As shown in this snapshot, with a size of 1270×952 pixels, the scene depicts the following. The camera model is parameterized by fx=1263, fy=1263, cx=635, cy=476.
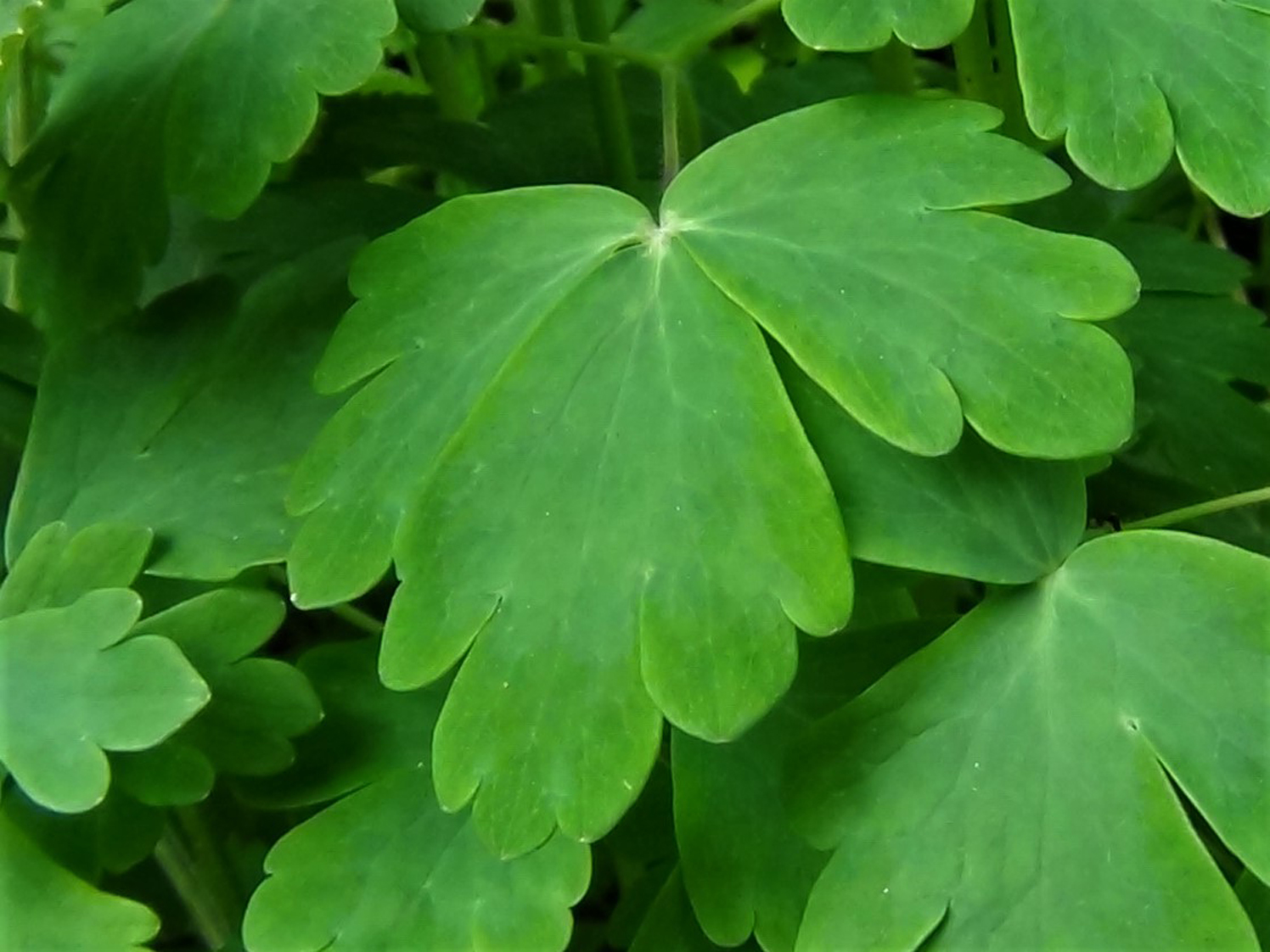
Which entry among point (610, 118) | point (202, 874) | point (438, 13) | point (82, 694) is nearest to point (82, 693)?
point (82, 694)

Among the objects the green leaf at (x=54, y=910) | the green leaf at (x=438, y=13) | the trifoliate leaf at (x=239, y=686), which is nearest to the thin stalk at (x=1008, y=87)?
the green leaf at (x=438, y=13)

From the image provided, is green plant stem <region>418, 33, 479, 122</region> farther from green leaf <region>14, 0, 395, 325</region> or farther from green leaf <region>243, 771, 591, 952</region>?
green leaf <region>243, 771, 591, 952</region>

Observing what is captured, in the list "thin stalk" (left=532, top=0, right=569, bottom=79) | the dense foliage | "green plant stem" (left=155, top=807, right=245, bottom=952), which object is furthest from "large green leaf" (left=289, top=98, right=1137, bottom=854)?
"thin stalk" (left=532, top=0, right=569, bottom=79)

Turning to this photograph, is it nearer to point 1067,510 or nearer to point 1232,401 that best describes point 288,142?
point 1067,510

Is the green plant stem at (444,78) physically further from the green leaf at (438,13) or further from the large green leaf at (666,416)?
the large green leaf at (666,416)

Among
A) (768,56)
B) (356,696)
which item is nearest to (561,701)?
(356,696)

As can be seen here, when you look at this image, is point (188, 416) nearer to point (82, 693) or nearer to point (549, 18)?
point (82, 693)
